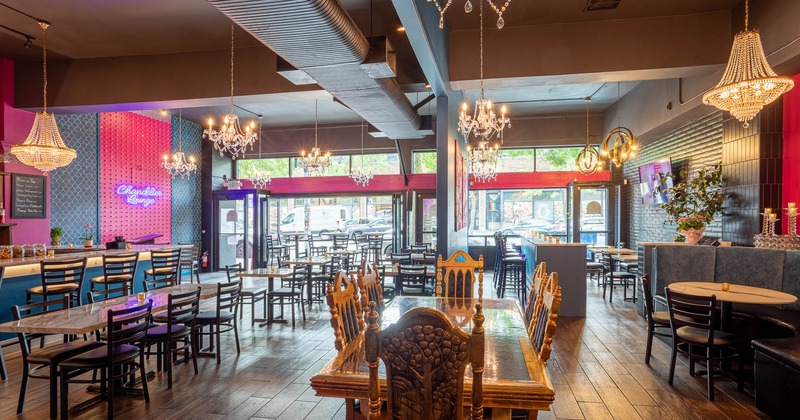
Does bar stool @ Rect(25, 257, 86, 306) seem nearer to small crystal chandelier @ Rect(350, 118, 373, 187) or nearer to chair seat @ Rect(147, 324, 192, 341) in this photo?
chair seat @ Rect(147, 324, 192, 341)

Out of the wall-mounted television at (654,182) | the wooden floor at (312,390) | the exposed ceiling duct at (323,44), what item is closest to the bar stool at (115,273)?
the wooden floor at (312,390)

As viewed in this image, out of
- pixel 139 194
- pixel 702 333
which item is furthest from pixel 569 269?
pixel 139 194

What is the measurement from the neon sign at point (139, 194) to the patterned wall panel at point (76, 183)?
2.38 feet

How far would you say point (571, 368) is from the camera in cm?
424

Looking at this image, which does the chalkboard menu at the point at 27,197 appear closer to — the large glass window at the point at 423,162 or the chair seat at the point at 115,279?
the chair seat at the point at 115,279

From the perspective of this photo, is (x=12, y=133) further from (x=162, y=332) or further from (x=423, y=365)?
(x=423, y=365)

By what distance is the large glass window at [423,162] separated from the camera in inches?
466

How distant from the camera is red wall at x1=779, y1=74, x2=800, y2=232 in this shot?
5.03 metres

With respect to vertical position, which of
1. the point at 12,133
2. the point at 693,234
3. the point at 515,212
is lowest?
the point at 693,234

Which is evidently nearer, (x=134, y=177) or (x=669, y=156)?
(x=669, y=156)

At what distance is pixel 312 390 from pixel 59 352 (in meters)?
2.06

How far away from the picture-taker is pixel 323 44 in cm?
378

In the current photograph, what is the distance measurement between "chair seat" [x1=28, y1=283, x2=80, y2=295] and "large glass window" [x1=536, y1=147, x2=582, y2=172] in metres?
10.5

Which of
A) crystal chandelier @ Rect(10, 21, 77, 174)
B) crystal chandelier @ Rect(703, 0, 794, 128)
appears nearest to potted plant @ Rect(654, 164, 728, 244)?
crystal chandelier @ Rect(703, 0, 794, 128)
